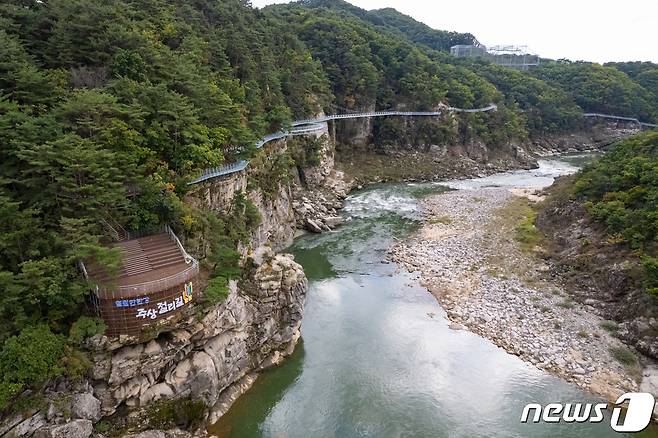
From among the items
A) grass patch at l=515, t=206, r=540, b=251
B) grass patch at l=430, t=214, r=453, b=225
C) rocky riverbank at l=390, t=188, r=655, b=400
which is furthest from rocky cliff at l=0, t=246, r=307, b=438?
grass patch at l=430, t=214, r=453, b=225

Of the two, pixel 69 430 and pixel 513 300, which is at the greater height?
pixel 69 430

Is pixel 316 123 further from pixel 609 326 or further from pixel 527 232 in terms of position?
pixel 609 326

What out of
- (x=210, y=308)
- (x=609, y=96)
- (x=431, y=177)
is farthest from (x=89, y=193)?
(x=609, y=96)

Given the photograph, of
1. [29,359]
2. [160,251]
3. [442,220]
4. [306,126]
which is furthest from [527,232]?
[29,359]

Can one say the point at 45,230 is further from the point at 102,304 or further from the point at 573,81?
the point at 573,81

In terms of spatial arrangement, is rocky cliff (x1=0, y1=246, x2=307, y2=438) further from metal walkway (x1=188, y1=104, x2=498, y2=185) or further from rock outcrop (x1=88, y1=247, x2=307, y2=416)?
metal walkway (x1=188, y1=104, x2=498, y2=185)
